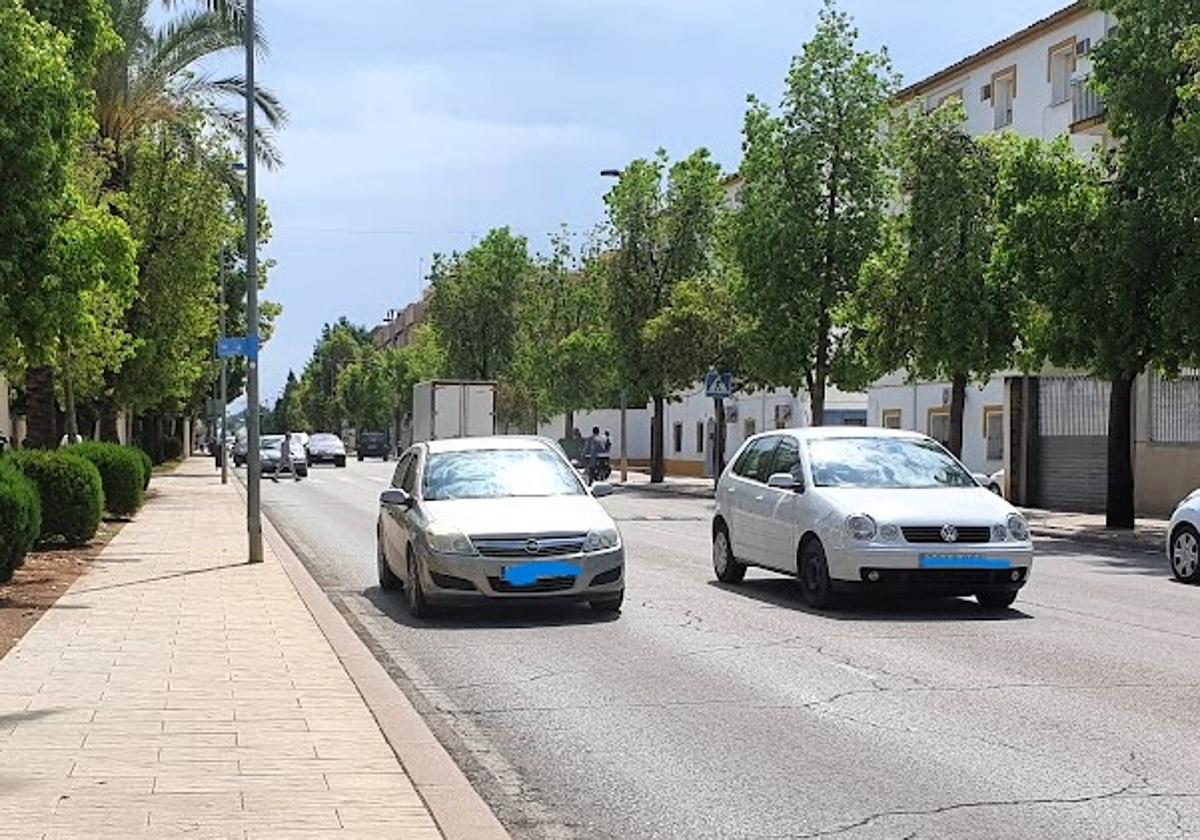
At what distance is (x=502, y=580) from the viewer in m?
13.0

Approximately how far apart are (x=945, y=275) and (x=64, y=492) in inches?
697

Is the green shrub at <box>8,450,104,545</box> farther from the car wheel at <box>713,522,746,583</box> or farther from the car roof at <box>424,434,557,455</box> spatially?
the car wheel at <box>713,522,746,583</box>

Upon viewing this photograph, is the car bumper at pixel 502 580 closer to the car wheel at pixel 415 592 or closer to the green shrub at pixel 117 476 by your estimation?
the car wheel at pixel 415 592

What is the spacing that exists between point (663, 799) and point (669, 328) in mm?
40397

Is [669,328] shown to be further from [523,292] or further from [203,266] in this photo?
[523,292]

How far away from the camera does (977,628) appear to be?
41.7 feet

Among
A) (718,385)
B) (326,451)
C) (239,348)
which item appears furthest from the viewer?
(326,451)

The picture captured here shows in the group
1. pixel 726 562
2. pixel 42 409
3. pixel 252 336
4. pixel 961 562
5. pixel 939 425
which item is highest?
pixel 252 336

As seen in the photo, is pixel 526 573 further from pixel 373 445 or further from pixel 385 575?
pixel 373 445

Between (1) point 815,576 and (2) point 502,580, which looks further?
(1) point 815,576

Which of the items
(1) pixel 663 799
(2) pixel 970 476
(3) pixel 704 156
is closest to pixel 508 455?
(2) pixel 970 476

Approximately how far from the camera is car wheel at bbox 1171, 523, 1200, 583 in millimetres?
17625

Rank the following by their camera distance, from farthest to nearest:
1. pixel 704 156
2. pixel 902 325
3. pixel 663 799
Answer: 1. pixel 704 156
2. pixel 902 325
3. pixel 663 799

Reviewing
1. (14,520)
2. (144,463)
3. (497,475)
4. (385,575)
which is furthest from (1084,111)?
(14,520)
